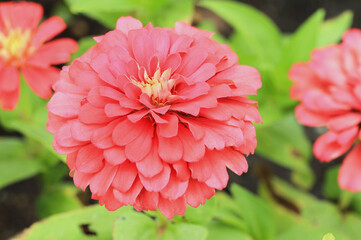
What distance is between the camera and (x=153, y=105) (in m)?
0.52

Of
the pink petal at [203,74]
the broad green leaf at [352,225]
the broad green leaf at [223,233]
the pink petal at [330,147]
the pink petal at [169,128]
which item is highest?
the pink petal at [203,74]

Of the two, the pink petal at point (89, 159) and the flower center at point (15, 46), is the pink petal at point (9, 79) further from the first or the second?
the pink petal at point (89, 159)

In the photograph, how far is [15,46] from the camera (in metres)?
0.82

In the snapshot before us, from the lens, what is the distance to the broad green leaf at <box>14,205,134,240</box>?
0.70 m

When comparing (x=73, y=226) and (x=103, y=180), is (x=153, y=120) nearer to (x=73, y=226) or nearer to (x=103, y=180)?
(x=103, y=180)

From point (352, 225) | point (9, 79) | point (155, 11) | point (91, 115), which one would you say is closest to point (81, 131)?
point (91, 115)

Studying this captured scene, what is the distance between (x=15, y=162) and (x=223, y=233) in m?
0.47

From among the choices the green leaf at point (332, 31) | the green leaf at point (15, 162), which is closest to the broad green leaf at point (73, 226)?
the green leaf at point (15, 162)

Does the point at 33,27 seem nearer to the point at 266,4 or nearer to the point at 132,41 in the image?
the point at 132,41

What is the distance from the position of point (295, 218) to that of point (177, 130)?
62 centimetres

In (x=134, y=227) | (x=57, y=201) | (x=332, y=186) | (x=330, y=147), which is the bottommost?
(x=57, y=201)

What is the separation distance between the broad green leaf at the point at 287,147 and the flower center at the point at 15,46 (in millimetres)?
517

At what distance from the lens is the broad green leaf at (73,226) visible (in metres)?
0.70

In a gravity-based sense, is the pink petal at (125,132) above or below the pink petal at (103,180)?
above
